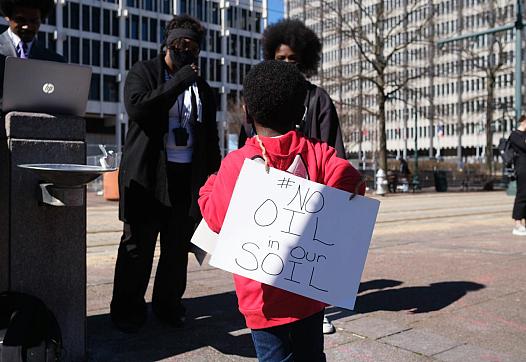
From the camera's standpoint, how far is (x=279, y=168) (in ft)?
7.77

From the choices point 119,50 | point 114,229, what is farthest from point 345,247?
point 119,50

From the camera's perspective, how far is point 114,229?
10781 millimetres

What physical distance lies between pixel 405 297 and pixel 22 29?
11.5ft

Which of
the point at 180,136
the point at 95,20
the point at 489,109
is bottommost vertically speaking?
the point at 180,136

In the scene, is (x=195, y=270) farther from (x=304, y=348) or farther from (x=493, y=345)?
(x=304, y=348)

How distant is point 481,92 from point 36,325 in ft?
317

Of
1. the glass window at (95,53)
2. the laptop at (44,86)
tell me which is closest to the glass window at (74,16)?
the glass window at (95,53)

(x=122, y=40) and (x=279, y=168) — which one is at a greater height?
(x=122, y=40)

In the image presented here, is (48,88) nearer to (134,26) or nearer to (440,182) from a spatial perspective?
(440,182)

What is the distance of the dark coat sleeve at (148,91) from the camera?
3.73 m

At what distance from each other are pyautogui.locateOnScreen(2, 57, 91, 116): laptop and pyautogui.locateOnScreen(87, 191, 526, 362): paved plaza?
1.43 m

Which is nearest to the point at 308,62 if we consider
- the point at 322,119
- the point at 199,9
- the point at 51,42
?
the point at 322,119

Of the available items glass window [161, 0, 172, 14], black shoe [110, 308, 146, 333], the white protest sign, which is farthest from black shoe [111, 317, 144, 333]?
glass window [161, 0, 172, 14]

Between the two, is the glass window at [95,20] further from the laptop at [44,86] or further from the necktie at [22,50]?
the laptop at [44,86]
